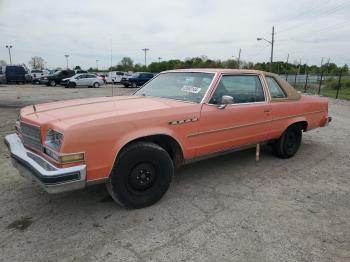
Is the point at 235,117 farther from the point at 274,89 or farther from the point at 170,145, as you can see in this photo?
the point at 274,89

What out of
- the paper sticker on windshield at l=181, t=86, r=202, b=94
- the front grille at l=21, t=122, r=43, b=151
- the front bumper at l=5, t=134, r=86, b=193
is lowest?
the front bumper at l=5, t=134, r=86, b=193

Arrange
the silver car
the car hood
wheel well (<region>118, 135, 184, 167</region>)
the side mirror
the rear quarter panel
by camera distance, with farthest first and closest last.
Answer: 1. the silver car
2. the rear quarter panel
3. the side mirror
4. wheel well (<region>118, 135, 184, 167</region>)
5. the car hood

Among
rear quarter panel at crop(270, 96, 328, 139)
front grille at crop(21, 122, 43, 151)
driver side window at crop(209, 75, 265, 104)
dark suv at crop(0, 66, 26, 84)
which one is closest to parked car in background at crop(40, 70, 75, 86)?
dark suv at crop(0, 66, 26, 84)

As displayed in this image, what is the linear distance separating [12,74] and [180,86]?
32.0 meters

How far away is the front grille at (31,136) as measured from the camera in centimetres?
340

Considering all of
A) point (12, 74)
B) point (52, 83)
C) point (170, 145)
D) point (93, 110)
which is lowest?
point (52, 83)

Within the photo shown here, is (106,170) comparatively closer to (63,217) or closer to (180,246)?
(63,217)

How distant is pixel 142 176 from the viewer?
11.9 feet

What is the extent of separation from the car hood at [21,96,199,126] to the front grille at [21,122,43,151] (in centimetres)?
8

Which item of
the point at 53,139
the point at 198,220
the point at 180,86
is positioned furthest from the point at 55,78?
the point at 198,220

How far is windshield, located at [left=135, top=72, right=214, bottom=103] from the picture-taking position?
4.39m

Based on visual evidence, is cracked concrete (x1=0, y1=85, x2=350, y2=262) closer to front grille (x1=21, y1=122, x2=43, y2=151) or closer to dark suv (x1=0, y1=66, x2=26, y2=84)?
front grille (x1=21, y1=122, x2=43, y2=151)

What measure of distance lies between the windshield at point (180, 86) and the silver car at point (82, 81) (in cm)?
2493

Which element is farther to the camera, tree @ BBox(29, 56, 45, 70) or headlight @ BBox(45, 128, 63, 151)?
tree @ BBox(29, 56, 45, 70)
